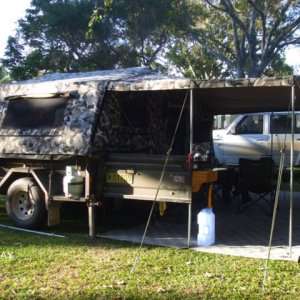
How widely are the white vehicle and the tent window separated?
656cm

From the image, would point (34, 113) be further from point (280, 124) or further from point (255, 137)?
point (280, 124)

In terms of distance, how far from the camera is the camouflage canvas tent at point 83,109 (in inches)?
263

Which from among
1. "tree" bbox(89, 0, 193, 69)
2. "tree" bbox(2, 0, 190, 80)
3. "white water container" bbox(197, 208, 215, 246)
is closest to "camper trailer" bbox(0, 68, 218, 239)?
"white water container" bbox(197, 208, 215, 246)

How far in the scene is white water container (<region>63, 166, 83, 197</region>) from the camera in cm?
657

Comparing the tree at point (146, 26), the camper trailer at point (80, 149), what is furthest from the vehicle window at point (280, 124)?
the tree at point (146, 26)

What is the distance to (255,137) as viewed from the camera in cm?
1271

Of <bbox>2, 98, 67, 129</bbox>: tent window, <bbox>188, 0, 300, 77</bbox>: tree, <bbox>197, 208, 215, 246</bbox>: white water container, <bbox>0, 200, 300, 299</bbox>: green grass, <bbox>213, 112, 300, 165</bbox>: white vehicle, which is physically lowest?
<bbox>0, 200, 300, 299</bbox>: green grass

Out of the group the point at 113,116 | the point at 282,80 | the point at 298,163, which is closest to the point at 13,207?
the point at 113,116

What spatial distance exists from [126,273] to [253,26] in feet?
48.6

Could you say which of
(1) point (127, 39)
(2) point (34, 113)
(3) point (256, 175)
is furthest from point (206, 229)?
(1) point (127, 39)

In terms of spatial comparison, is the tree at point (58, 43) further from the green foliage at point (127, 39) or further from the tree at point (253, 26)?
the tree at point (253, 26)

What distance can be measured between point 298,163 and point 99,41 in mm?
14208

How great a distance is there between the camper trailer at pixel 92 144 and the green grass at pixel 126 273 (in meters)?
0.77

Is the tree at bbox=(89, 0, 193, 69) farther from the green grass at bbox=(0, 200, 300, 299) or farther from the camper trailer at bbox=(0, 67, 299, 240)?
the green grass at bbox=(0, 200, 300, 299)
